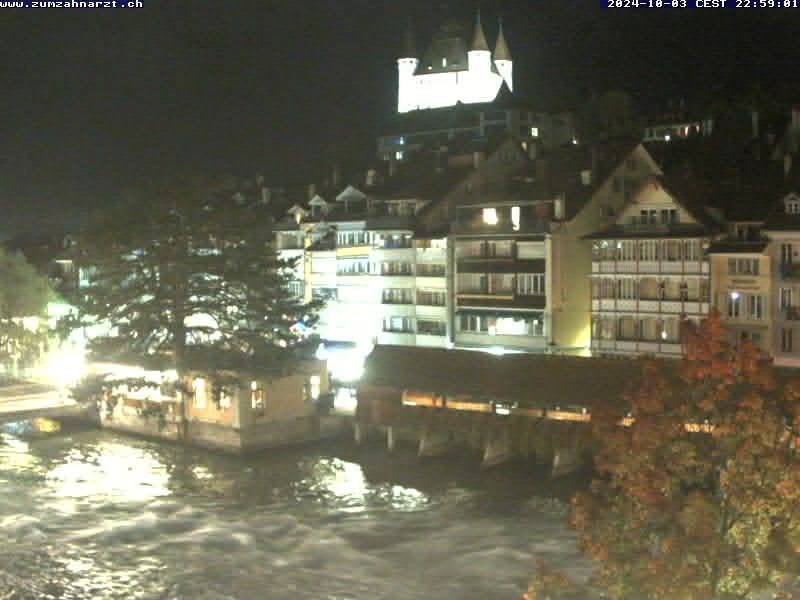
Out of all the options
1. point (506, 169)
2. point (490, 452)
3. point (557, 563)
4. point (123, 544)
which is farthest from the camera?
point (506, 169)

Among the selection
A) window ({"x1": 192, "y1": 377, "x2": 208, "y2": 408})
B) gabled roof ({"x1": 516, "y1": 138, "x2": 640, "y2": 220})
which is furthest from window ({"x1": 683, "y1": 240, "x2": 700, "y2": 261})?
window ({"x1": 192, "y1": 377, "x2": 208, "y2": 408})

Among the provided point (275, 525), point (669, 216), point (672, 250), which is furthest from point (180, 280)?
point (669, 216)

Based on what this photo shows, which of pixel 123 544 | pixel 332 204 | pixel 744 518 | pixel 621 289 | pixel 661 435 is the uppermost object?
pixel 332 204

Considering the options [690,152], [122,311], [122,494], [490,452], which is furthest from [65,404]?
[690,152]

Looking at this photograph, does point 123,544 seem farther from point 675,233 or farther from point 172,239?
point 675,233

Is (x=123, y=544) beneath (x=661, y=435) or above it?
beneath

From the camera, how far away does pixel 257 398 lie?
5272 cm

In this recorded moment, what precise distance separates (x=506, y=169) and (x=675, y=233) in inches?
673

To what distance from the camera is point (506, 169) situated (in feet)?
228

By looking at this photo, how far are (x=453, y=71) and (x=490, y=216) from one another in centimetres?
6916

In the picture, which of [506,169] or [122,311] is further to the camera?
[506,169]

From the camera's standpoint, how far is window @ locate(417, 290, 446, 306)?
64.8 metres

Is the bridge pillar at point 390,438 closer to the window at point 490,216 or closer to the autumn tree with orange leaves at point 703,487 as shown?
the window at point 490,216

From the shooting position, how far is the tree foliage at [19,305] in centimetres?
7394
